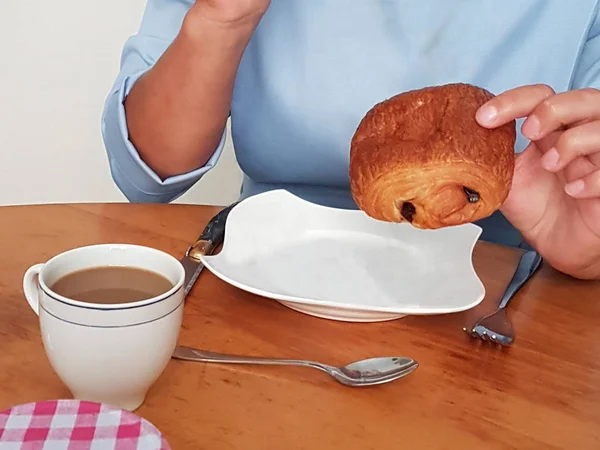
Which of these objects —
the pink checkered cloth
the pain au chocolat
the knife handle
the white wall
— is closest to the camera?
the pink checkered cloth

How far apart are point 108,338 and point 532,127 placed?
461 mm

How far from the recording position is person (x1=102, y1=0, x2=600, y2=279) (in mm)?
942

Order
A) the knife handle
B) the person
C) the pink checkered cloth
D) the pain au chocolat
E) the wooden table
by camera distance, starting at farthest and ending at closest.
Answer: the person, the knife handle, the pain au chocolat, the wooden table, the pink checkered cloth

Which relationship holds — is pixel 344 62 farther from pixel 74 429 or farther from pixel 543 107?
pixel 74 429

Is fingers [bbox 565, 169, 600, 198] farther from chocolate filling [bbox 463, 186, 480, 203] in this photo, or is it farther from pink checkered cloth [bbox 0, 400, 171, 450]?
pink checkered cloth [bbox 0, 400, 171, 450]

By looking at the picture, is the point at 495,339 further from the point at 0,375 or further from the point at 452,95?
the point at 0,375

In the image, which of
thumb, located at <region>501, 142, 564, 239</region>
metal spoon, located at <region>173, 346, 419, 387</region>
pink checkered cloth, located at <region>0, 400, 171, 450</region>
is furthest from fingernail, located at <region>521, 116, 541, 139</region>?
pink checkered cloth, located at <region>0, 400, 171, 450</region>

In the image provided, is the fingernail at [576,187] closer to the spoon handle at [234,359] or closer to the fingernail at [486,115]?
the fingernail at [486,115]

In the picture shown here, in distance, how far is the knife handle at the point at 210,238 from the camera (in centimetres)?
80

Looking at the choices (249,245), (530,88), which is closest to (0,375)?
(249,245)

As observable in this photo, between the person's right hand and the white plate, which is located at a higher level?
the person's right hand

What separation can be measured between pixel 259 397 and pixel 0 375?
203 millimetres

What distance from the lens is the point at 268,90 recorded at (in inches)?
41.4

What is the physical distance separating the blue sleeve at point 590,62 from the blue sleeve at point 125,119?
510 mm
